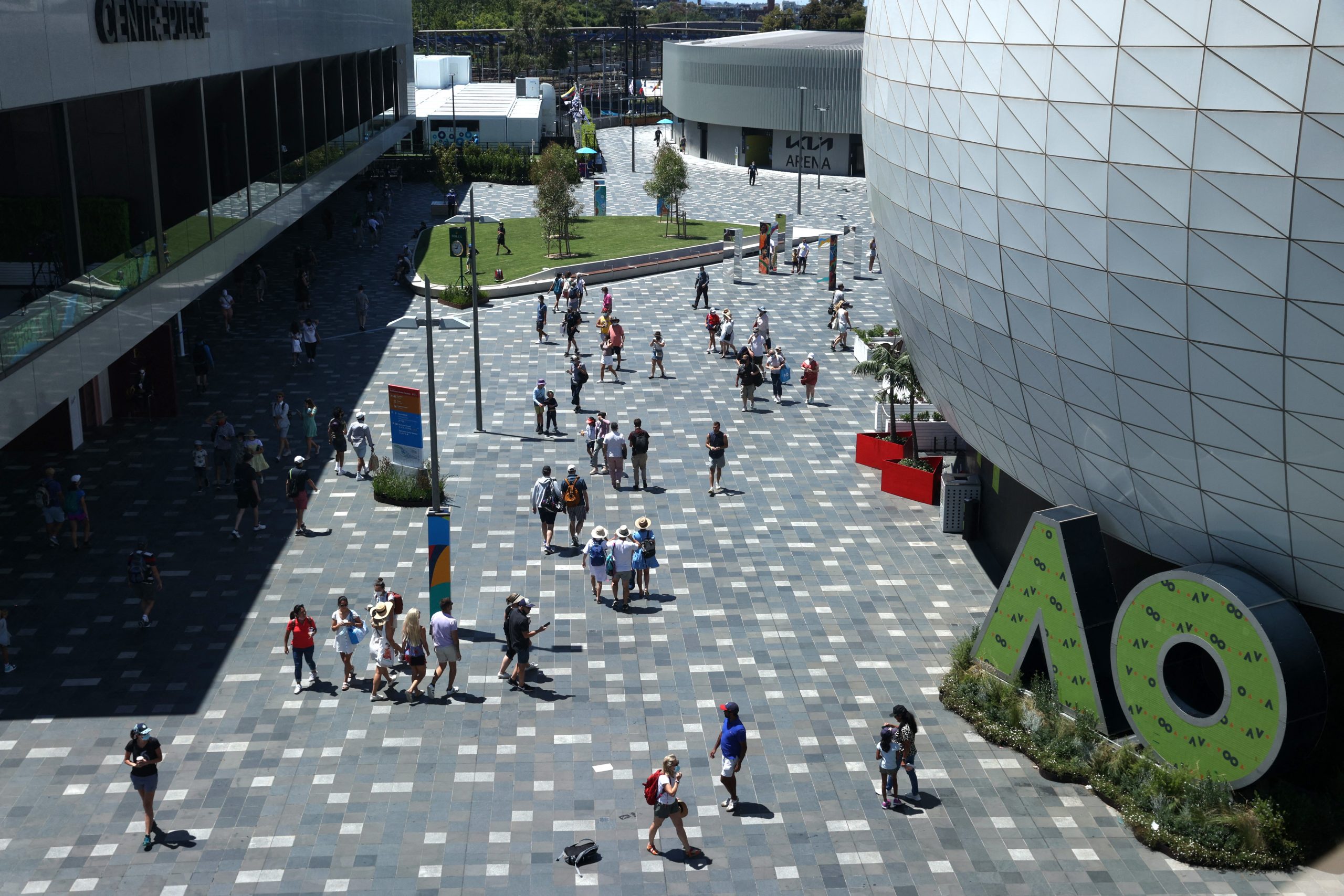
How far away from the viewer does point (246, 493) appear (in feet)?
83.7

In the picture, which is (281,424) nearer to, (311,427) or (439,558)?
(311,427)

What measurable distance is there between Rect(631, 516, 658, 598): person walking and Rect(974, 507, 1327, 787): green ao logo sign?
6056 millimetres

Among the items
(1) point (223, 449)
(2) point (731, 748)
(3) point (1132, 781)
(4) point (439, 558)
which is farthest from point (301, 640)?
(3) point (1132, 781)

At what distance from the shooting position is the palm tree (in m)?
28.5

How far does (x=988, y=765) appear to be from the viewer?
18281 mm

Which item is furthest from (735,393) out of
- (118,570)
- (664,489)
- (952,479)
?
(118,570)

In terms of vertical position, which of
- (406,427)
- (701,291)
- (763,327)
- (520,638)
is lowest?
(520,638)

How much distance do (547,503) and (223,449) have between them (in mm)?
8145

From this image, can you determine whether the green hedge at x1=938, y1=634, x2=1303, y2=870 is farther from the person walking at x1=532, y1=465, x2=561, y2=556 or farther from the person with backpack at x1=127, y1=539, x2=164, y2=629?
the person with backpack at x1=127, y1=539, x2=164, y2=629

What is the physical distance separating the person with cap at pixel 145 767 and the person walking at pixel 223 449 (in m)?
12.6

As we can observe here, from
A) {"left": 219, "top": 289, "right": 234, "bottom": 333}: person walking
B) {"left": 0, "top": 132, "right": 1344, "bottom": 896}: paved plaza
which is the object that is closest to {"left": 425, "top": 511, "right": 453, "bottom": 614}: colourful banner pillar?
{"left": 0, "top": 132, "right": 1344, "bottom": 896}: paved plaza

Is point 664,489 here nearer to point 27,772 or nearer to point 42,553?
point 42,553

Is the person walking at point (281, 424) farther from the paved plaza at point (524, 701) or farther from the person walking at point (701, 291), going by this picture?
the person walking at point (701, 291)

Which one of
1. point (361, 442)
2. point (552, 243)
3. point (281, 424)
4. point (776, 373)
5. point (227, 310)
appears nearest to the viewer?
point (361, 442)
